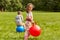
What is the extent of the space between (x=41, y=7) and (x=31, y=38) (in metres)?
67.6

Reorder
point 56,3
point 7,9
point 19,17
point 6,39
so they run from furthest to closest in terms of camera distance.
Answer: point 56,3, point 7,9, point 19,17, point 6,39

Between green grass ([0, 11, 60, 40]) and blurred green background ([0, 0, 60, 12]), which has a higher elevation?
green grass ([0, 11, 60, 40])

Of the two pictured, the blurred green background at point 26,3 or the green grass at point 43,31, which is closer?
the green grass at point 43,31

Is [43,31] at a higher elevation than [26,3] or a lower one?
higher

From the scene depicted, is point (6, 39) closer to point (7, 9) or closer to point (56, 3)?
point (7, 9)

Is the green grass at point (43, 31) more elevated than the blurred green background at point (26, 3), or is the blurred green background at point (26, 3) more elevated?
the green grass at point (43, 31)

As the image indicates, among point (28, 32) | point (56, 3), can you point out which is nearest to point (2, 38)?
point (28, 32)

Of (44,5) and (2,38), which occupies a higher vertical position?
(2,38)

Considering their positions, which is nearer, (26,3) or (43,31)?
(43,31)

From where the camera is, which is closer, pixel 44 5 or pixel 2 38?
pixel 2 38

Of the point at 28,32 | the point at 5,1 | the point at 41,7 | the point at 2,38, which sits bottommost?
the point at 41,7

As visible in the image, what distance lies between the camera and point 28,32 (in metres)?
8.80

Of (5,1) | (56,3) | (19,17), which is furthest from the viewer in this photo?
(56,3)

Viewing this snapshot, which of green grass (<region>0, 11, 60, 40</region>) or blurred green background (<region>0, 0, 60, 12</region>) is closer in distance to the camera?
green grass (<region>0, 11, 60, 40</region>)
